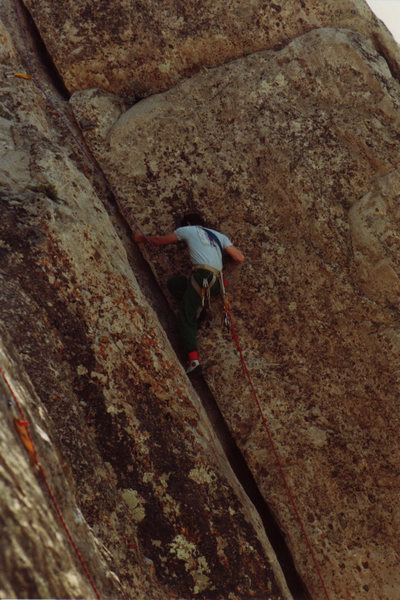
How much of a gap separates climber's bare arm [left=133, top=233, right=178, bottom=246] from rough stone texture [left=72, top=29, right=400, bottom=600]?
0.61 ft

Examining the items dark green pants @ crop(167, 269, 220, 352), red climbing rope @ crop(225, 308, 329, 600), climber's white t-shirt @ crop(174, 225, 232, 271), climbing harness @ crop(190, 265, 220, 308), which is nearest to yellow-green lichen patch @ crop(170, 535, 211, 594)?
red climbing rope @ crop(225, 308, 329, 600)

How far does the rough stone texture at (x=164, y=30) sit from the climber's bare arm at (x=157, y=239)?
8.57 feet

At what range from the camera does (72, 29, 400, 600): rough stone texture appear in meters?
6.68

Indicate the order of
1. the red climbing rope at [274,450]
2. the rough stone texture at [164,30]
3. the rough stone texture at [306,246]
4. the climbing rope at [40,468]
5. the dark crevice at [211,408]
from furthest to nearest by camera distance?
the rough stone texture at [164,30] < the rough stone texture at [306,246] < the dark crevice at [211,408] < the red climbing rope at [274,450] < the climbing rope at [40,468]

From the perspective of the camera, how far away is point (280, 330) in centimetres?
731

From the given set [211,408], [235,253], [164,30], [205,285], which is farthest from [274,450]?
[164,30]

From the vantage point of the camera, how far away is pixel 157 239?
7477mm

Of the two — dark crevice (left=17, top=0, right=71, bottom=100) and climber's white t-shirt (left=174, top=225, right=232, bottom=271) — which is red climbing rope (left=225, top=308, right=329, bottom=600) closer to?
climber's white t-shirt (left=174, top=225, right=232, bottom=271)

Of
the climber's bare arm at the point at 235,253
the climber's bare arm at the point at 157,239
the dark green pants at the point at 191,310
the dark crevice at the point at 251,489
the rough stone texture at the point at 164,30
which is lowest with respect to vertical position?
the dark crevice at the point at 251,489

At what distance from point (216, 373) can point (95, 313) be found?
6.55 ft

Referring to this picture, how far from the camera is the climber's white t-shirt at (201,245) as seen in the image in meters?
7.05

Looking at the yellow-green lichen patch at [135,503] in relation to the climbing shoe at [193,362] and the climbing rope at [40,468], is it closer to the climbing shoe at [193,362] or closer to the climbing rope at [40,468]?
the climbing rope at [40,468]

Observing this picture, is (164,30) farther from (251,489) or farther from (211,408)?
(251,489)

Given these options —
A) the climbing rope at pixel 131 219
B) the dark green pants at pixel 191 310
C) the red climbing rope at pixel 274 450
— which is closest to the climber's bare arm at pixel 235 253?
the dark green pants at pixel 191 310
